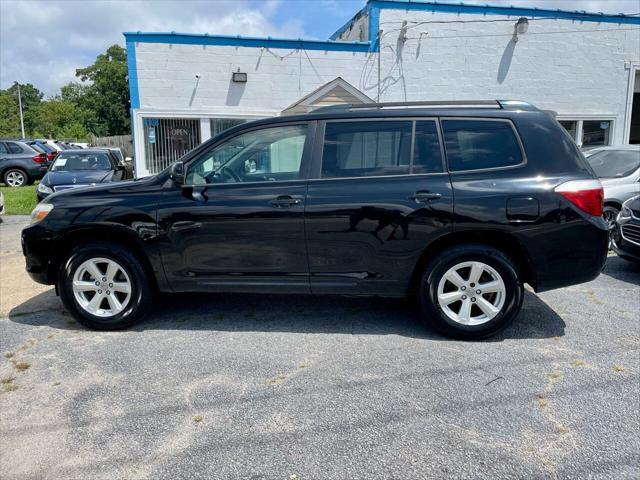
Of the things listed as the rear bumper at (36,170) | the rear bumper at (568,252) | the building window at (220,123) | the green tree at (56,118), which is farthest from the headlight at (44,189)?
the green tree at (56,118)

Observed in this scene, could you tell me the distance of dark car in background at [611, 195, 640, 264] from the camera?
5992mm

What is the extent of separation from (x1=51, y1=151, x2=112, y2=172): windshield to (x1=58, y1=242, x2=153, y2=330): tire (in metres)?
8.35

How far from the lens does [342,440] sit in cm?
276

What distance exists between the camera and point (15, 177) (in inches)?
661

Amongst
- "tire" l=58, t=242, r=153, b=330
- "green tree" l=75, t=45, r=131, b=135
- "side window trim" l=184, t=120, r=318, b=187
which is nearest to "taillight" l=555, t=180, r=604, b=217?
"side window trim" l=184, t=120, r=318, b=187

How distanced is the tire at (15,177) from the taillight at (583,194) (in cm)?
1771

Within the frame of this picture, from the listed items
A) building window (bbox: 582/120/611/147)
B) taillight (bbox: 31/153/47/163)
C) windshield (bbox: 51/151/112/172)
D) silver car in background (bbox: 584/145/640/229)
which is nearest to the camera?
silver car in background (bbox: 584/145/640/229)

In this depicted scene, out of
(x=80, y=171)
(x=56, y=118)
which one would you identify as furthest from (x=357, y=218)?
(x=56, y=118)

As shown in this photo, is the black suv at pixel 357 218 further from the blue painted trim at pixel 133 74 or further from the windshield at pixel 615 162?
the blue painted trim at pixel 133 74

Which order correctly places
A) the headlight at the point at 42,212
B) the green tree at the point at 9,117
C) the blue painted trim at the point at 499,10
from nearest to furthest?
the headlight at the point at 42,212, the blue painted trim at the point at 499,10, the green tree at the point at 9,117

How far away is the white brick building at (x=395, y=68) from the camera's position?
12.7 metres

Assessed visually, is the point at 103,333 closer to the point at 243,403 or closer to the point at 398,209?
the point at 243,403

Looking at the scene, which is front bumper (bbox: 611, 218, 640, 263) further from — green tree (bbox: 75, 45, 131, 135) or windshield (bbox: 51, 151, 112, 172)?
green tree (bbox: 75, 45, 131, 135)

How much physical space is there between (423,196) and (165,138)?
10617 millimetres
